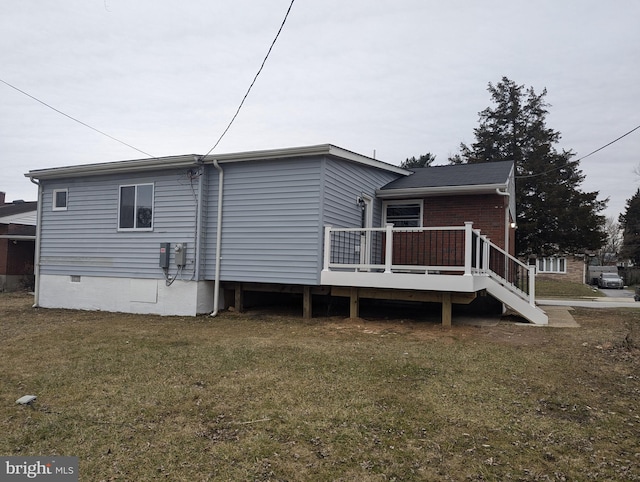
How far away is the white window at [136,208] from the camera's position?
420 inches

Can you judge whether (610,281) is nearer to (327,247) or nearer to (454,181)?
(454,181)

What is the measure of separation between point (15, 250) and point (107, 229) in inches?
480

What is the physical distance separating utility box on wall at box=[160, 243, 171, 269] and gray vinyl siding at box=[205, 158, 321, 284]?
97 centimetres

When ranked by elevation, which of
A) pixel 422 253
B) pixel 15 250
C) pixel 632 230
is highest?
pixel 632 230

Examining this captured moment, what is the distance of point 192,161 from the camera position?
977 centimetres

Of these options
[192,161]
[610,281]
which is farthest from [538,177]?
[192,161]

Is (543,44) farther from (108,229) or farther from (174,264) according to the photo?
(108,229)

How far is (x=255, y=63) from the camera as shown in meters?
8.19

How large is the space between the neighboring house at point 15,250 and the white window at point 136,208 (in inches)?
453

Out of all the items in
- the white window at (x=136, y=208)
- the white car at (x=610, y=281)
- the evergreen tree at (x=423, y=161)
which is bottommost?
the white car at (x=610, y=281)

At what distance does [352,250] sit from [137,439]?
22.6ft

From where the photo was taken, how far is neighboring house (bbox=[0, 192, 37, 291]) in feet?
63.2

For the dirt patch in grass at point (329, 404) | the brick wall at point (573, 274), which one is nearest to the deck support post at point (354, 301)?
the dirt patch in grass at point (329, 404)

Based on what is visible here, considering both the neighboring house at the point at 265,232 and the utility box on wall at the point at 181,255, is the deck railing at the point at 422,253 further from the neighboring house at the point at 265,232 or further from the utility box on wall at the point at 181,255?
the utility box on wall at the point at 181,255
